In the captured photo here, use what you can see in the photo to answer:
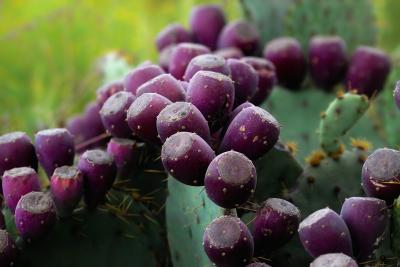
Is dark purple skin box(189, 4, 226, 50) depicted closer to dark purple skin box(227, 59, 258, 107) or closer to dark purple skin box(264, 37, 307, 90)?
dark purple skin box(264, 37, 307, 90)

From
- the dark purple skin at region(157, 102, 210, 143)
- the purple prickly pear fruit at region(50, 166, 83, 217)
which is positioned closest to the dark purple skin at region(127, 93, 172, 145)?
the dark purple skin at region(157, 102, 210, 143)

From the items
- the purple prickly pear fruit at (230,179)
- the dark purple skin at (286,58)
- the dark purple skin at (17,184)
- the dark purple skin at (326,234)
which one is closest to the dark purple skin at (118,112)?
the dark purple skin at (17,184)

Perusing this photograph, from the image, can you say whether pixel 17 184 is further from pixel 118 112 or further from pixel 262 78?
pixel 262 78

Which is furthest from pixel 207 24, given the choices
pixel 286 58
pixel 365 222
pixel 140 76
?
pixel 365 222

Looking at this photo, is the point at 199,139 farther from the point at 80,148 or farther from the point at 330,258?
the point at 80,148

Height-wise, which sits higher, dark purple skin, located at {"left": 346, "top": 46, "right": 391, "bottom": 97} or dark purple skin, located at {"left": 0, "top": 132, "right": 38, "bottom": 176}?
dark purple skin, located at {"left": 0, "top": 132, "right": 38, "bottom": 176}

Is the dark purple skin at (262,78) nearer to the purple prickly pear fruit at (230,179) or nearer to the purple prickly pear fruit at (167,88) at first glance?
the purple prickly pear fruit at (167,88)
